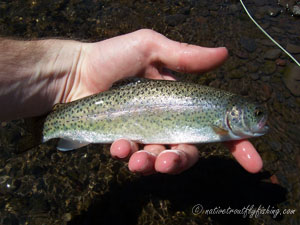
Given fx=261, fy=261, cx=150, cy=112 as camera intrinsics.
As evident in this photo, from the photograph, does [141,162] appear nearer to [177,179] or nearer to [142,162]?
[142,162]

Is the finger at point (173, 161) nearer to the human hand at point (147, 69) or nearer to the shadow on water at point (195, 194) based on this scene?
the human hand at point (147, 69)

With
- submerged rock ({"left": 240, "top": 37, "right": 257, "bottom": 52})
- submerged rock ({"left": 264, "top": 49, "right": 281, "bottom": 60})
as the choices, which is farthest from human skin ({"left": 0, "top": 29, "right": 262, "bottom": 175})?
submerged rock ({"left": 264, "top": 49, "right": 281, "bottom": 60})

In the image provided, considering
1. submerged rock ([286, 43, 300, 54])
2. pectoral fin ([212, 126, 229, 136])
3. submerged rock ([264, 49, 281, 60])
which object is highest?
pectoral fin ([212, 126, 229, 136])

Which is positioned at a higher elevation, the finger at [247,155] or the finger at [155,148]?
the finger at [247,155]

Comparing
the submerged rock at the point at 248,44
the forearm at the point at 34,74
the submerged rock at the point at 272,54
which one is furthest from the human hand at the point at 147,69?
the submerged rock at the point at 272,54

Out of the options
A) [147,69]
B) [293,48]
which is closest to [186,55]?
[147,69]

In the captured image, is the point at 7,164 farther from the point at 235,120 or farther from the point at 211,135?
the point at 235,120

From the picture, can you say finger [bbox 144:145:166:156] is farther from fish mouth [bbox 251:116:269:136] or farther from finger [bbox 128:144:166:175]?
fish mouth [bbox 251:116:269:136]

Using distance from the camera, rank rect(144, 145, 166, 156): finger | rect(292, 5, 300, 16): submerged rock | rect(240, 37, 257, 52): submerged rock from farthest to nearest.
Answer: rect(292, 5, 300, 16): submerged rock, rect(240, 37, 257, 52): submerged rock, rect(144, 145, 166, 156): finger

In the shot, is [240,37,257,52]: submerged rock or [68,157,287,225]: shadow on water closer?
[68,157,287,225]: shadow on water
